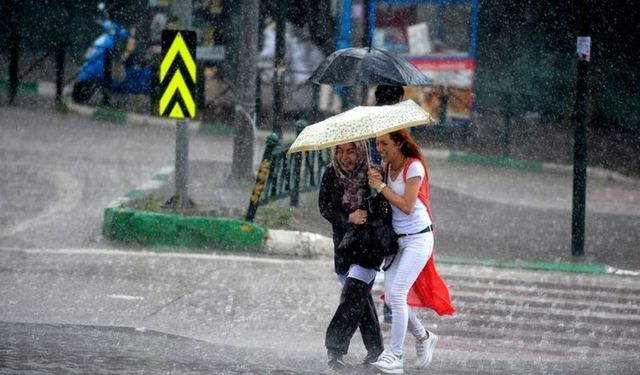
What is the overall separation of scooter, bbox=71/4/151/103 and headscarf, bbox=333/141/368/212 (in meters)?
15.2

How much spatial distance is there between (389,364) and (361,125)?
1596mm

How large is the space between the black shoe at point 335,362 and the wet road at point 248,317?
0.12 meters

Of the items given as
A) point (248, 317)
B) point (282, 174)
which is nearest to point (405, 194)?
point (248, 317)

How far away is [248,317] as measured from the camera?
9656 mm

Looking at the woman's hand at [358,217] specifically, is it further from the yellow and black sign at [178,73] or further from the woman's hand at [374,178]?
the yellow and black sign at [178,73]

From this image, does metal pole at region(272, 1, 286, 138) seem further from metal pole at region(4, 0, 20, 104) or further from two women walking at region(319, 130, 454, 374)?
metal pole at region(4, 0, 20, 104)

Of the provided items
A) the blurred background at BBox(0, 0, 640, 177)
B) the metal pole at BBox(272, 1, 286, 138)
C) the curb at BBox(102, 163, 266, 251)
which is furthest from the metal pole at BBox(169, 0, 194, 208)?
the blurred background at BBox(0, 0, 640, 177)

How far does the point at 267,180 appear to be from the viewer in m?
Answer: 13.0

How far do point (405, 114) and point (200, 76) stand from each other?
14.7 m

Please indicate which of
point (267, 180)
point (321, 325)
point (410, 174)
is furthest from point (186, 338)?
point (267, 180)

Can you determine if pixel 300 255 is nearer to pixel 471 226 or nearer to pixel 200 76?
pixel 471 226

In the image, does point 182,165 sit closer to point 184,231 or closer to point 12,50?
point 184,231

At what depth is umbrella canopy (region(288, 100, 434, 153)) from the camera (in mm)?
7465

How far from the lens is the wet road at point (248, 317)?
26.6 ft
